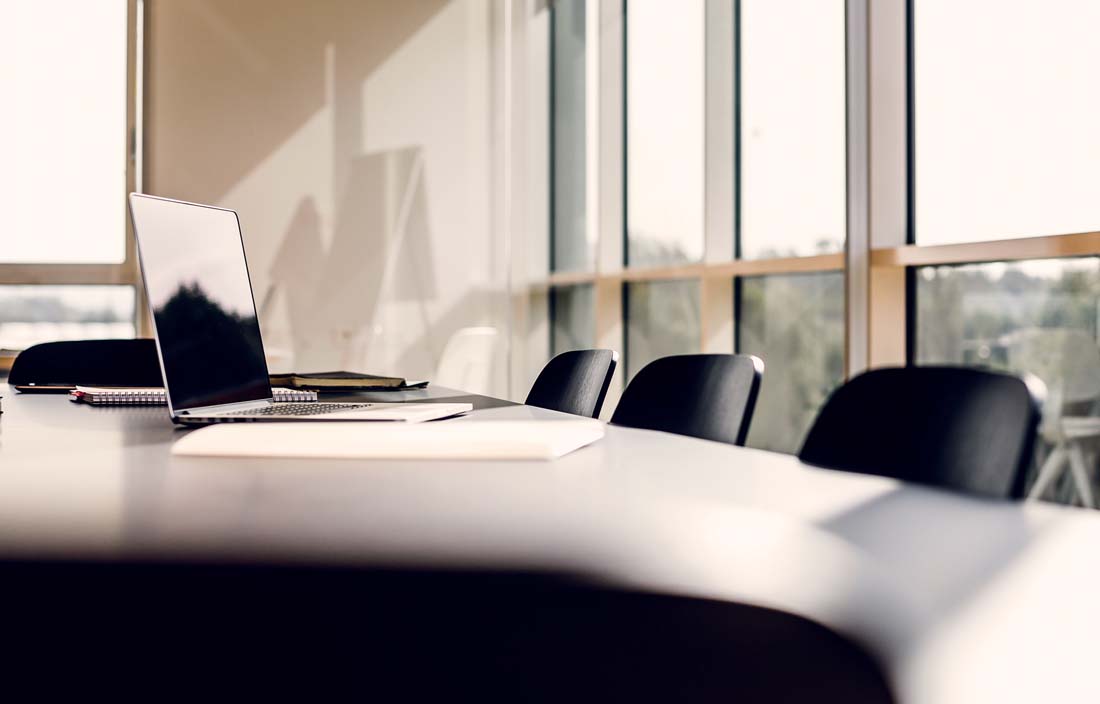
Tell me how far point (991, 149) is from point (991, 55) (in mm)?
272

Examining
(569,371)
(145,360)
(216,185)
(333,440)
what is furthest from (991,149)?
(216,185)

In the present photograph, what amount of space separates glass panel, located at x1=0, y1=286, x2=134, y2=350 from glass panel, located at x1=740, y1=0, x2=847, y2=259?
3828 mm

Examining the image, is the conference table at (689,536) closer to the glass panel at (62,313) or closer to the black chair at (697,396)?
the black chair at (697,396)

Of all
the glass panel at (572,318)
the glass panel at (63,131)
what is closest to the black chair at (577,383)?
the glass panel at (572,318)

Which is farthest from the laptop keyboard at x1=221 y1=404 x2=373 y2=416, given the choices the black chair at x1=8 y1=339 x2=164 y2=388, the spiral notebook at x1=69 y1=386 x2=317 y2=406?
the black chair at x1=8 y1=339 x2=164 y2=388

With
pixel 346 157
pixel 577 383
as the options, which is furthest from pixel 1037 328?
pixel 346 157

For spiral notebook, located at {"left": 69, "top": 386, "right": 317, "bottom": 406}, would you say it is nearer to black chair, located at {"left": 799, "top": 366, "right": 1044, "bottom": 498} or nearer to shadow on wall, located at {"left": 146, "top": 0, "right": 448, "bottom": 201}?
black chair, located at {"left": 799, "top": 366, "right": 1044, "bottom": 498}

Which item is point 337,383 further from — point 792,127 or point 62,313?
point 62,313

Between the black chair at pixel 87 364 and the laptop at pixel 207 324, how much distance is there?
149 cm

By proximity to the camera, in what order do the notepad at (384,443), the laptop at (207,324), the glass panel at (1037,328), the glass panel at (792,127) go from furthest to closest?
the glass panel at (792,127) < the glass panel at (1037,328) < the laptop at (207,324) < the notepad at (384,443)

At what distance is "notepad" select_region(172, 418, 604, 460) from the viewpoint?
3.10ft

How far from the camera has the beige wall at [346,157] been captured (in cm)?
584

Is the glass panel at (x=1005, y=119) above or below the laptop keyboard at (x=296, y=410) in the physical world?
above

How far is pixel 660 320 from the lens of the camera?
15.8ft
